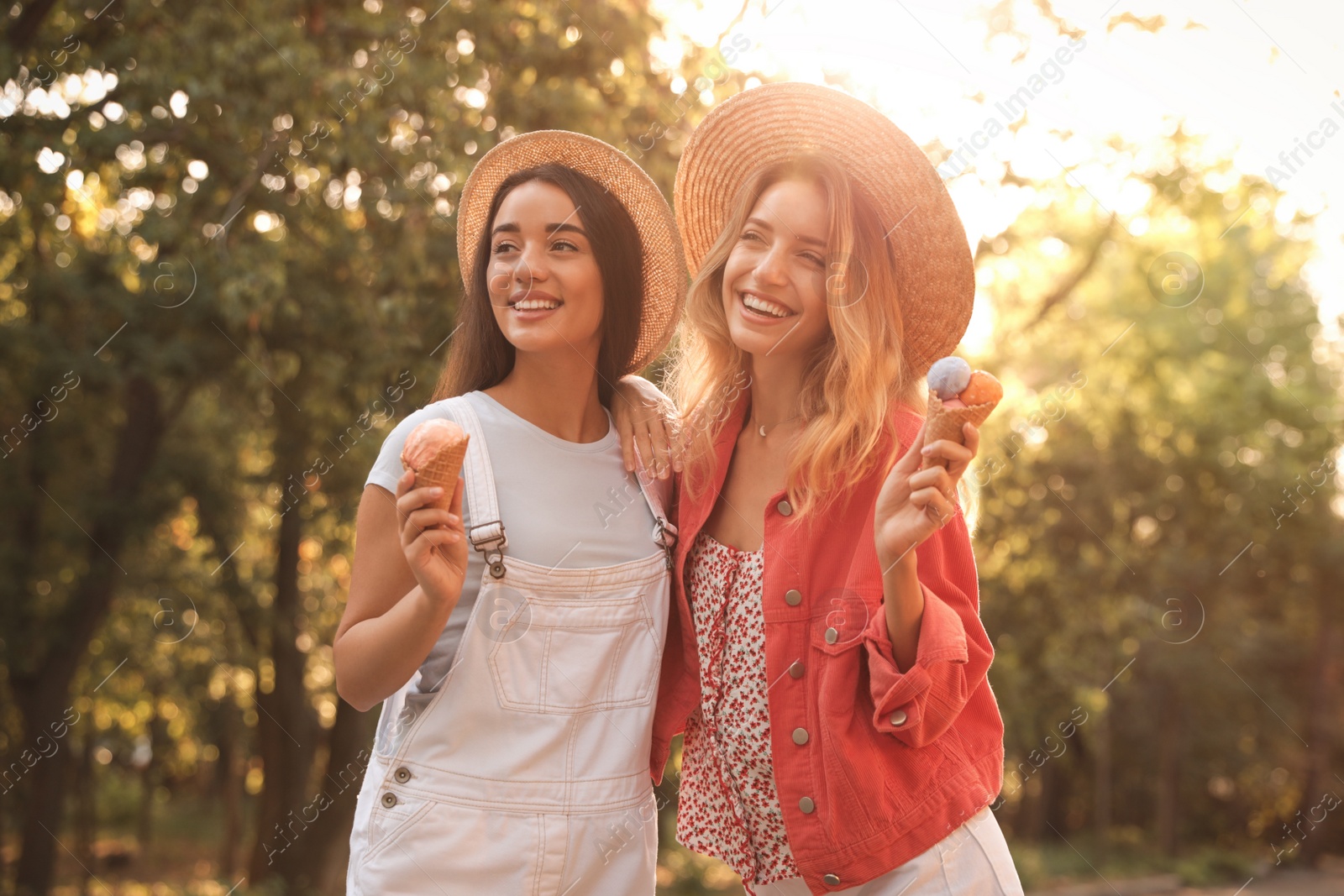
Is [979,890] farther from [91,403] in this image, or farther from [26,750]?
[26,750]

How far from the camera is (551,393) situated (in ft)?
9.44

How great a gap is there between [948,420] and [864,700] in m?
0.71

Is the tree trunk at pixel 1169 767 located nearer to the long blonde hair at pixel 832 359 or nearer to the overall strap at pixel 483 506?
the long blonde hair at pixel 832 359

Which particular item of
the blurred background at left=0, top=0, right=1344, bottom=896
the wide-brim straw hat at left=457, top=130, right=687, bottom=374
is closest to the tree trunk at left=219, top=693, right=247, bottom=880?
the blurred background at left=0, top=0, right=1344, bottom=896

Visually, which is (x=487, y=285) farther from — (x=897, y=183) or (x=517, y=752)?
(x=517, y=752)

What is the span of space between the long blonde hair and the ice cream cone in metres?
0.83

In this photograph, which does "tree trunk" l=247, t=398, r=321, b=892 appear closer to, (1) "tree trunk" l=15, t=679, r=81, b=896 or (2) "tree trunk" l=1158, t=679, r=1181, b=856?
(1) "tree trunk" l=15, t=679, r=81, b=896

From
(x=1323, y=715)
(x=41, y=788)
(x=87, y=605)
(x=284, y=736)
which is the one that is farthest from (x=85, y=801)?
(x=1323, y=715)

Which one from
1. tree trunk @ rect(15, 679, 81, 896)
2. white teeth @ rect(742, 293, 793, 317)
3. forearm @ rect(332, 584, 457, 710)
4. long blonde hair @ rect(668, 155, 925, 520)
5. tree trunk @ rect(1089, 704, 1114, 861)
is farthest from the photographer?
tree trunk @ rect(1089, 704, 1114, 861)

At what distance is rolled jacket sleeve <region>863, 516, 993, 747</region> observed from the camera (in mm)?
2305

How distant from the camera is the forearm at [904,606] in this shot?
2.29 m

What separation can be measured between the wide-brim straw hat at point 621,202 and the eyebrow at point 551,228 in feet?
0.61

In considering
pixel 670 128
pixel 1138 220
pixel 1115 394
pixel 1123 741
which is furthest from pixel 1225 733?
pixel 670 128

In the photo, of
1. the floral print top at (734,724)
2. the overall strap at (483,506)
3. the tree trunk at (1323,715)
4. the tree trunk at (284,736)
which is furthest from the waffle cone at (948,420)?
the tree trunk at (1323,715)
